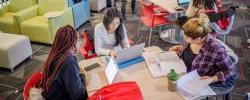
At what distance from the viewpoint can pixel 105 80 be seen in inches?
96.2

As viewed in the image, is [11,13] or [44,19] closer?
[44,19]

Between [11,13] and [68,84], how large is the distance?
12.0 feet

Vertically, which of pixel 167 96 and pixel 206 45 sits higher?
pixel 206 45

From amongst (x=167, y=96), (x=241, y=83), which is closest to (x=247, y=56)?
(x=241, y=83)

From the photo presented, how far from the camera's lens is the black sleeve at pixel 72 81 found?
2.16m

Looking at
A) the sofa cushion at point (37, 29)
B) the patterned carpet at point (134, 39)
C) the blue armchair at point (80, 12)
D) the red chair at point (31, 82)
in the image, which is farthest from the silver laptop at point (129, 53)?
the blue armchair at point (80, 12)

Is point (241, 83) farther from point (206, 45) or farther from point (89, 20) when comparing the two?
point (89, 20)

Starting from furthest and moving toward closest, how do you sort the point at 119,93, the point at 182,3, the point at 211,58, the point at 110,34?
the point at 182,3, the point at 110,34, the point at 211,58, the point at 119,93

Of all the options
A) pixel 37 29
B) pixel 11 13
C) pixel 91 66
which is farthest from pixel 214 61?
pixel 11 13

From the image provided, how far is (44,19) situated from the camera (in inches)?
196

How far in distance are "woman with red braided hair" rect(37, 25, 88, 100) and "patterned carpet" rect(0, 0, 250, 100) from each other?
94 cm

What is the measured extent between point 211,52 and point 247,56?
2.27m

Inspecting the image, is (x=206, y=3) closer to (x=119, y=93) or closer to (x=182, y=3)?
(x=182, y=3)

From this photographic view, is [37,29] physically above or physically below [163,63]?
below
